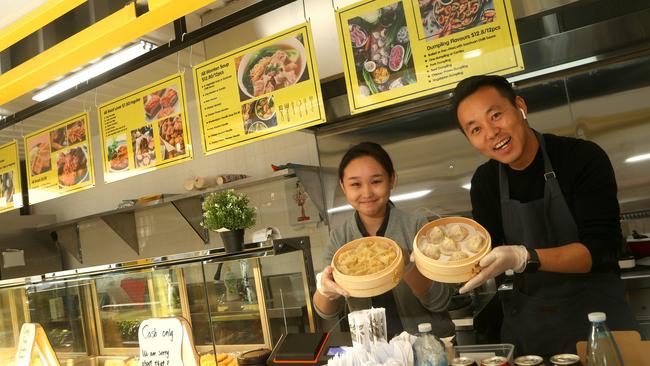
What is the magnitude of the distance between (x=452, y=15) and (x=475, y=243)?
3.31ft

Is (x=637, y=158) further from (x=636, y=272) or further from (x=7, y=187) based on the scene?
(x=7, y=187)

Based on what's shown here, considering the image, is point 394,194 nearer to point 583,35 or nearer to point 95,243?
point 583,35

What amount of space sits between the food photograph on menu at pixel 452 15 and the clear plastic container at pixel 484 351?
4.13 feet

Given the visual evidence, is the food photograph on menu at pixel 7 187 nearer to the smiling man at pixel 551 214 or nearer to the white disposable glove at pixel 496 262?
the smiling man at pixel 551 214

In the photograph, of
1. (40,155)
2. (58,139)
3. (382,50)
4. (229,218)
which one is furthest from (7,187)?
(382,50)

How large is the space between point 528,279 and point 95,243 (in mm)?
5719

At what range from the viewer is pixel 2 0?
288 centimetres

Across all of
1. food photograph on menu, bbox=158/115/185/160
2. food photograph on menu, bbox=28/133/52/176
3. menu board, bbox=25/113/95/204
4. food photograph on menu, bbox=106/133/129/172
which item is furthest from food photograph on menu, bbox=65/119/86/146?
food photograph on menu, bbox=158/115/185/160

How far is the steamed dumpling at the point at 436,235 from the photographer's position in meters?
1.69

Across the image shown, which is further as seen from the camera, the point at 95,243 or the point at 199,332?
the point at 95,243

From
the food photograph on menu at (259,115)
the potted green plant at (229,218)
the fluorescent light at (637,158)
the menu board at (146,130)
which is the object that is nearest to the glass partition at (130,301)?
the potted green plant at (229,218)

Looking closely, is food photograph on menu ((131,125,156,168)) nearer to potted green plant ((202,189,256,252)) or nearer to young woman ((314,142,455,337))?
potted green plant ((202,189,256,252))

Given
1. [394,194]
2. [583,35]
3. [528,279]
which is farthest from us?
[394,194]

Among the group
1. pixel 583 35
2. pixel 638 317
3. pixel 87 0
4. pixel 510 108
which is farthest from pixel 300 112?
pixel 638 317
